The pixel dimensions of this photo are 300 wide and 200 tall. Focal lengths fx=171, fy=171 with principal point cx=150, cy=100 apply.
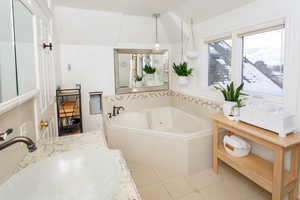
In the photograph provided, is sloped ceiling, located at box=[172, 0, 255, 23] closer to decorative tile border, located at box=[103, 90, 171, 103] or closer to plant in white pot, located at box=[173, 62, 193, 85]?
plant in white pot, located at box=[173, 62, 193, 85]

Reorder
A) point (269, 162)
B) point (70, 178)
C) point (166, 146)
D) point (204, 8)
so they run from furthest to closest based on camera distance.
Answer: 1. point (204, 8)
2. point (166, 146)
3. point (269, 162)
4. point (70, 178)

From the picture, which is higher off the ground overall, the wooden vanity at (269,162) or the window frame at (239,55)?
the window frame at (239,55)

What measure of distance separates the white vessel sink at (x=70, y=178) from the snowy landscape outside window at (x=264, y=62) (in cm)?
191

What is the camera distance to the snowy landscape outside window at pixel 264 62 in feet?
6.09

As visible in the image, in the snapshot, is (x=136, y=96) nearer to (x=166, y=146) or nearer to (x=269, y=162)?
(x=166, y=146)

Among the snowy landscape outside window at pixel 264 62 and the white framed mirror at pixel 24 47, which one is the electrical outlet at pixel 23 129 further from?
the snowy landscape outside window at pixel 264 62

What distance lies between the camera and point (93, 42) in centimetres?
308

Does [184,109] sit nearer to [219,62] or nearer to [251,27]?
[219,62]

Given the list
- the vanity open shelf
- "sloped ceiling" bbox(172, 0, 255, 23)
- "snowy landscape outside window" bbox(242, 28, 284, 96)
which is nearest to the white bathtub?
the vanity open shelf

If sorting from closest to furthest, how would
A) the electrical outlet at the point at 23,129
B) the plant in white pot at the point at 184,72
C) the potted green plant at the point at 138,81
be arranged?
the electrical outlet at the point at 23,129, the plant in white pot at the point at 184,72, the potted green plant at the point at 138,81

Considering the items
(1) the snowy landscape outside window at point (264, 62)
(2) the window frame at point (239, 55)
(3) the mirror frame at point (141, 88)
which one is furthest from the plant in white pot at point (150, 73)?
(1) the snowy landscape outside window at point (264, 62)

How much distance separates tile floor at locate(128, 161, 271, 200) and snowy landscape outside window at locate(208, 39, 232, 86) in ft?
4.34

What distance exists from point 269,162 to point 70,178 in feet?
6.49

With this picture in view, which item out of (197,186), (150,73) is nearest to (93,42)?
(150,73)
